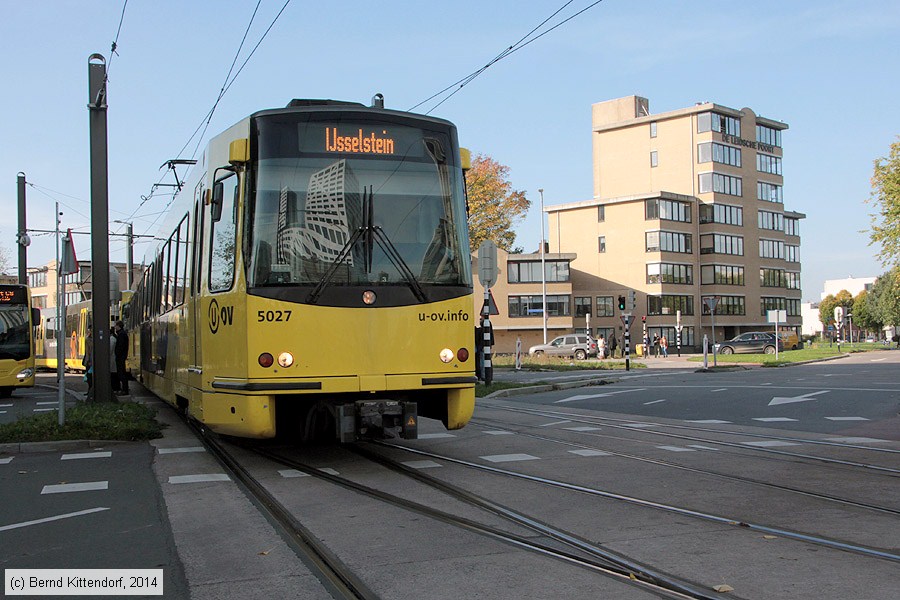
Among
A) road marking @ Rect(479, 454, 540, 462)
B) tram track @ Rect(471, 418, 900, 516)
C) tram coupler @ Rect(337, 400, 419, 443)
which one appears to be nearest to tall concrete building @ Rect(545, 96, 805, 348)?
tram track @ Rect(471, 418, 900, 516)

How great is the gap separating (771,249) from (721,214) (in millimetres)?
9413

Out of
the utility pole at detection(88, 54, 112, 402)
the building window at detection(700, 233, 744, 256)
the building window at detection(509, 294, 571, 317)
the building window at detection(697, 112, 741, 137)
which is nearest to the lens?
the utility pole at detection(88, 54, 112, 402)

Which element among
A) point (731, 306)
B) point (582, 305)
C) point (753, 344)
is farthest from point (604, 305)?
point (753, 344)

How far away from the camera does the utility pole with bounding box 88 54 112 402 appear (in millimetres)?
16250

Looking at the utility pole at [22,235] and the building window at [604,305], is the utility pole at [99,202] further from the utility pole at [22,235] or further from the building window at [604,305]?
the building window at [604,305]

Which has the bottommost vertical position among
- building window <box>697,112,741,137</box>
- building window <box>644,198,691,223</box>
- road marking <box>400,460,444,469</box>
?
road marking <box>400,460,444,469</box>

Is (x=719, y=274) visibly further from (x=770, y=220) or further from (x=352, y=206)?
(x=352, y=206)

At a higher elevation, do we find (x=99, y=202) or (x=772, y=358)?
(x=99, y=202)

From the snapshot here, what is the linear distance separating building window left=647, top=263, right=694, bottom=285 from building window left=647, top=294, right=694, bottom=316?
Answer: 52.3 inches

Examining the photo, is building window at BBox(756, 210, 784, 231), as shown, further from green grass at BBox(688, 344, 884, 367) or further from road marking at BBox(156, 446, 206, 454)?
road marking at BBox(156, 446, 206, 454)

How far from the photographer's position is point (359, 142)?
911 cm

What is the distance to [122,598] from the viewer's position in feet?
16.3

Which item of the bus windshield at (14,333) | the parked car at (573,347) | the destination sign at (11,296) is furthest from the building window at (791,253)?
the bus windshield at (14,333)

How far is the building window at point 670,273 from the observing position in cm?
7431
